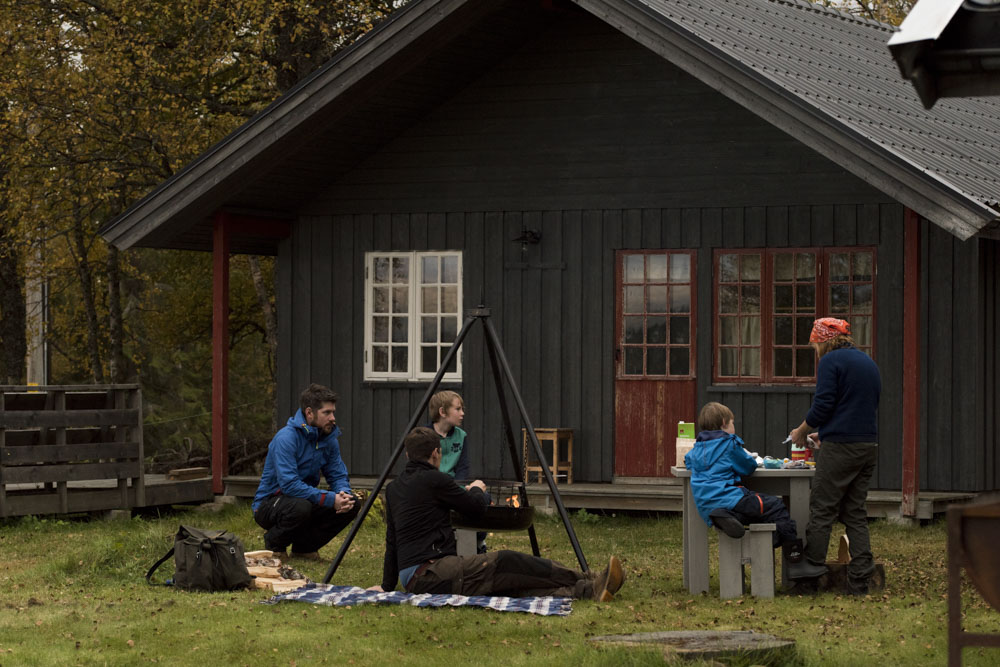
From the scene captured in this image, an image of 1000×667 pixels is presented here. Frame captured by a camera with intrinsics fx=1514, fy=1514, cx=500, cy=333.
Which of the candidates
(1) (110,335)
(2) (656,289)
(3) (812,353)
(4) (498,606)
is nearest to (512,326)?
(2) (656,289)

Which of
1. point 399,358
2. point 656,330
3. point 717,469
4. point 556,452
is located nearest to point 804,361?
point 656,330

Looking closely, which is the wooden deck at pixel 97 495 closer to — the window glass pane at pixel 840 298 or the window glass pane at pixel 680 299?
the window glass pane at pixel 680 299

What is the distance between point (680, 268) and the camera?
1408 centimetres

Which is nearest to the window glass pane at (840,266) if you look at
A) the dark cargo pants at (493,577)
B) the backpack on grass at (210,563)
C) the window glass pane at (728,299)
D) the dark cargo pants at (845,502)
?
the window glass pane at (728,299)

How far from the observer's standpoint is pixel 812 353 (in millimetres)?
13648

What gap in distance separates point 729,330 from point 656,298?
76 cm

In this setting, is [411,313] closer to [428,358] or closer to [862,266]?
[428,358]

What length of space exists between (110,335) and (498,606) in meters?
16.1

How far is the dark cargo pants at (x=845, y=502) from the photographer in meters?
9.26

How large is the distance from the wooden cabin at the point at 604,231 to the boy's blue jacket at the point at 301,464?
7.19 ft

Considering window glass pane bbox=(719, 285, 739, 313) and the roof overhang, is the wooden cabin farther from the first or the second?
the roof overhang

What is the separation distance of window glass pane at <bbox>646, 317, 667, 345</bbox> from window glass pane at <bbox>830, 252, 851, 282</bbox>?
63.6 inches

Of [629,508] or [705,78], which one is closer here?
[705,78]

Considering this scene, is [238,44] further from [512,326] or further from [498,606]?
[498,606]
